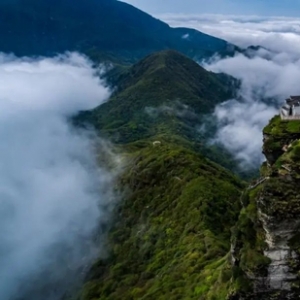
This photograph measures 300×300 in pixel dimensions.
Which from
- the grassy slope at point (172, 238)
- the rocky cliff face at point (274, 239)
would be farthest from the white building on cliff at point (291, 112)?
the grassy slope at point (172, 238)

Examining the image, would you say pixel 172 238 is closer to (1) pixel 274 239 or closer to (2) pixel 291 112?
(2) pixel 291 112

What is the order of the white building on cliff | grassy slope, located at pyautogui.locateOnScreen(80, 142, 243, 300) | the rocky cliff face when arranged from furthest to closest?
grassy slope, located at pyautogui.locateOnScreen(80, 142, 243, 300) < the white building on cliff < the rocky cliff face

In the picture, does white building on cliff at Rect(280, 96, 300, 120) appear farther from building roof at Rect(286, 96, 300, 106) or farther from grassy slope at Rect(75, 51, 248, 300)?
grassy slope at Rect(75, 51, 248, 300)

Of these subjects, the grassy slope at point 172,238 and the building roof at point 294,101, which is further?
the grassy slope at point 172,238

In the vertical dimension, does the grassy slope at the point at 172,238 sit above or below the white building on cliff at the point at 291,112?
below

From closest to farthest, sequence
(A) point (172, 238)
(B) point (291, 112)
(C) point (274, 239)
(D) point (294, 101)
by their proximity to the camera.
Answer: (C) point (274, 239) → (B) point (291, 112) → (D) point (294, 101) → (A) point (172, 238)

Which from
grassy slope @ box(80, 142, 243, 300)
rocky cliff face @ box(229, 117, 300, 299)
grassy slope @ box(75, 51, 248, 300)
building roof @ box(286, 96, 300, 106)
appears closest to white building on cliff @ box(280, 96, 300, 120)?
building roof @ box(286, 96, 300, 106)

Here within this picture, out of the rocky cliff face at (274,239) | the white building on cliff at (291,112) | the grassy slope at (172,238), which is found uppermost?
the white building on cliff at (291,112)

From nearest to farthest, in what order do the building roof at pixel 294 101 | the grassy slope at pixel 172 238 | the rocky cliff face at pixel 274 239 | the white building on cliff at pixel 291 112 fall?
the rocky cliff face at pixel 274 239, the white building on cliff at pixel 291 112, the building roof at pixel 294 101, the grassy slope at pixel 172 238

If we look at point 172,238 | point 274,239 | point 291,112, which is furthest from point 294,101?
point 172,238

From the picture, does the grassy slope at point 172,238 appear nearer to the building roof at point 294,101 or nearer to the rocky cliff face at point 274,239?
the rocky cliff face at point 274,239
